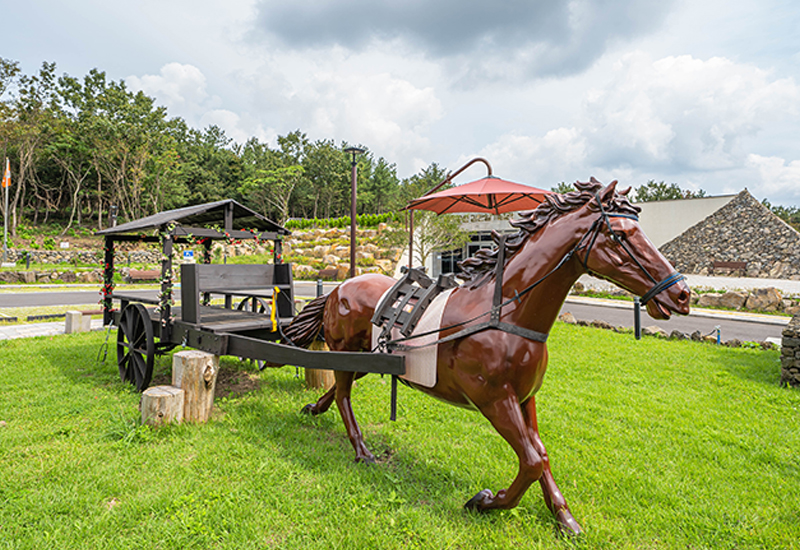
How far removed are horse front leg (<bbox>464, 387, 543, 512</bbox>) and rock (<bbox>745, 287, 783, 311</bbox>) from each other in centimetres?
1570

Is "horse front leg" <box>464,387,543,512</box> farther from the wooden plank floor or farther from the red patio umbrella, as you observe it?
the red patio umbrella

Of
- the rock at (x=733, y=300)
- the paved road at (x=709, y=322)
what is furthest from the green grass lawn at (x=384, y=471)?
the rock at (x=733, y=300)

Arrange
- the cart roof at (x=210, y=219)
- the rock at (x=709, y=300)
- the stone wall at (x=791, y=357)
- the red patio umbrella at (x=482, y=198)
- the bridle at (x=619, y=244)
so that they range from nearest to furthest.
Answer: the bridle at (x=619, y=244) → the cart roof at (x=210, y=219) → the stone wall at (x=791, y=357) → the red patio umbrella at (x=482, y=198) → the rock at (x=709, y=300)

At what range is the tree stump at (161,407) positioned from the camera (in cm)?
376

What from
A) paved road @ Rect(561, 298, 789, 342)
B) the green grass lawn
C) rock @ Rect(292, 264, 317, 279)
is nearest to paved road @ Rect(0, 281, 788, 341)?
paved road @ Rect(561, 298, 789, 342)

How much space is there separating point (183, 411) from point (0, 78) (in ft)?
107

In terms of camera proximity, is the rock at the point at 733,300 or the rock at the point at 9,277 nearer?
the rock at the point at 733,300

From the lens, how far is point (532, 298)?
241 centimetres

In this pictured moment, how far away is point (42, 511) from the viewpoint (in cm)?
259

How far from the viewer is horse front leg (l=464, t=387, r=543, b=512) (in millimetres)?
2324

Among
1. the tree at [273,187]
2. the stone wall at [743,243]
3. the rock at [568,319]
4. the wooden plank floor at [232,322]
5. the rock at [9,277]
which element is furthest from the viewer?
the tree at [273,187]

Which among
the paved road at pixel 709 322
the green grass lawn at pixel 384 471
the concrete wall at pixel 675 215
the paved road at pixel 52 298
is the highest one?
the concrete wall at pixel 675 215

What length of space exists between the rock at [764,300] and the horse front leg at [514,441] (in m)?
15.7

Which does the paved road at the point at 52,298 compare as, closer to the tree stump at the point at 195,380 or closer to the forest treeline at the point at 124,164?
the tree stump at the point at 195,380
